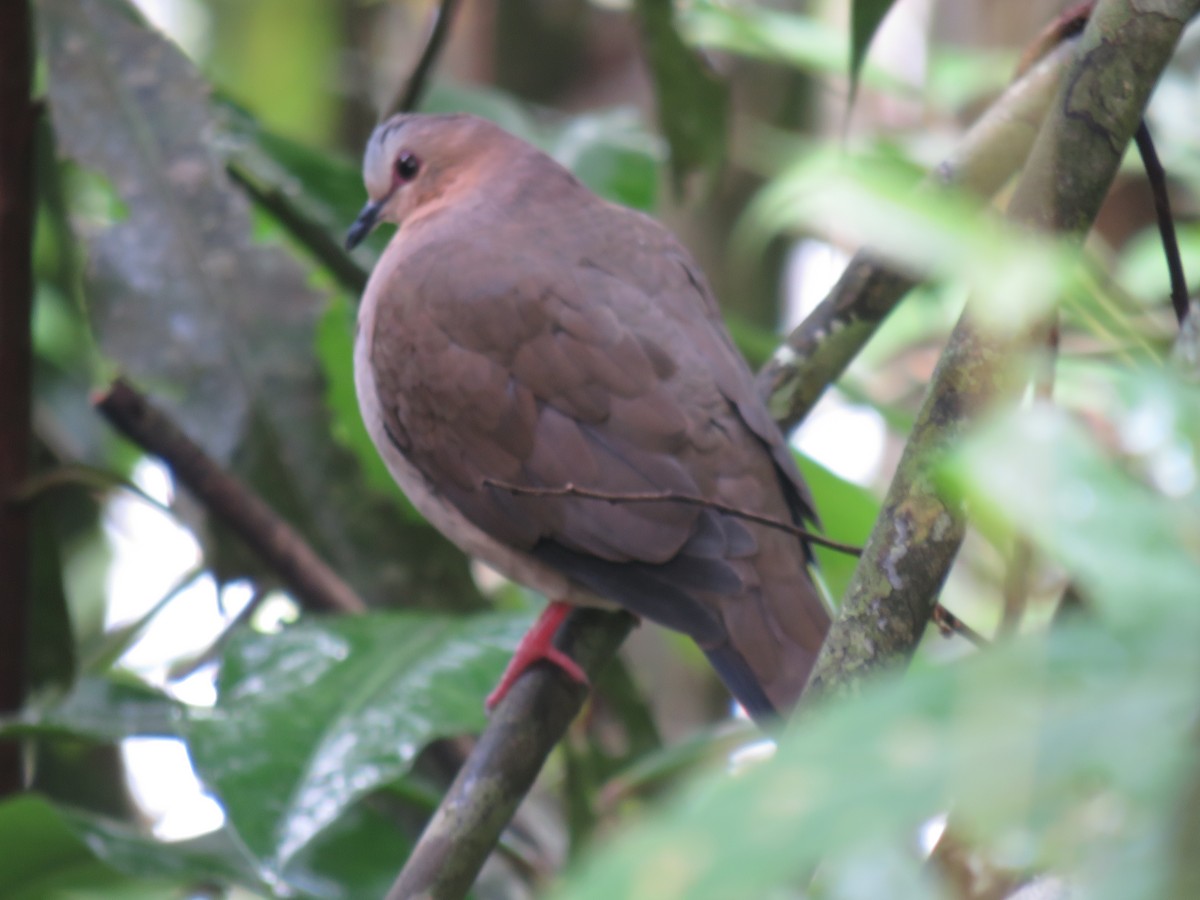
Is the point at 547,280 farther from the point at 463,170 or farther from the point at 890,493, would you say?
the point at 890,493

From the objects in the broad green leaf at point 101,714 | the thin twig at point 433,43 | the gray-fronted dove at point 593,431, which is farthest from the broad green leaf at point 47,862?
the thin twig at point 433,43

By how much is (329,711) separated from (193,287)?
2.79 feet

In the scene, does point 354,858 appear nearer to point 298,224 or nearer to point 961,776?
point 298,224

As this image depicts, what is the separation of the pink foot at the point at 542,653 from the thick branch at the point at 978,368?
2.72 ft

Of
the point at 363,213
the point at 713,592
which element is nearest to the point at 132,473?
the point at 363,213

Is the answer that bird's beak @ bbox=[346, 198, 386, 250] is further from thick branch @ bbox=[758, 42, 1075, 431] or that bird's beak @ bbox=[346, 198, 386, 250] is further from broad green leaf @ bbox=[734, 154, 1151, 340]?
broad green leaf @ bbox=[734, 154, 1151, 340]

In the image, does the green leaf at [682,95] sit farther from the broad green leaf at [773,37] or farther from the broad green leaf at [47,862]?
the broad green leaf at [47,862]

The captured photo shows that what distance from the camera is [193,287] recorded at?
238cm

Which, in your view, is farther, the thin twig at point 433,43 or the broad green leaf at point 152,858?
the thin twig at point 433,43

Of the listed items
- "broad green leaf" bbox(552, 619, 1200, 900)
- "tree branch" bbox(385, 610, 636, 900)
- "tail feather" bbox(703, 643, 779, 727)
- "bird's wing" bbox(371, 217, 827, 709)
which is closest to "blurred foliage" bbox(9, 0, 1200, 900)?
"broad green leaf" bbox(552, 619, 1200, 900)

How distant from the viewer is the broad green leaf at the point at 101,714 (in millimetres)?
2021

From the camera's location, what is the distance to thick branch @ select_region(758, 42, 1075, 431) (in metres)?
1.87

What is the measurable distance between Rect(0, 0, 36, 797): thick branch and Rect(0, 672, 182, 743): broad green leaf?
125mm

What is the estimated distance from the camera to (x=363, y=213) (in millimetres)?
2752
